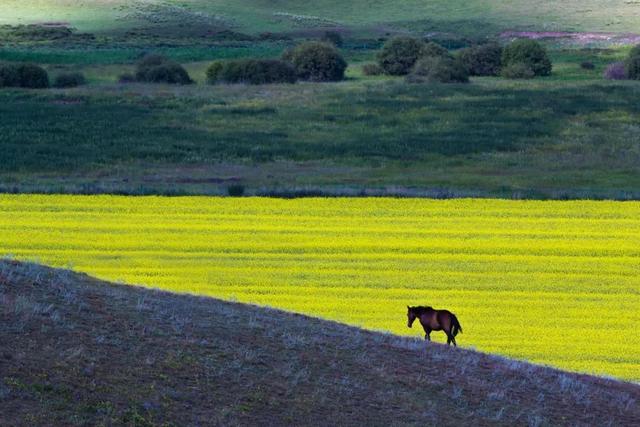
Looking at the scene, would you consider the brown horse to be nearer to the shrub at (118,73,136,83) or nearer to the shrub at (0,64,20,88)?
the shrub at (0,64,20,88)

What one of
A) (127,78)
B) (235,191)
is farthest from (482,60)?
(235,191)

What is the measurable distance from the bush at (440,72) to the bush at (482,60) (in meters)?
6.70

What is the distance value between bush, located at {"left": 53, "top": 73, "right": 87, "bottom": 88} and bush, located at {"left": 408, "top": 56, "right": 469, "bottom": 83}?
51.3 feet

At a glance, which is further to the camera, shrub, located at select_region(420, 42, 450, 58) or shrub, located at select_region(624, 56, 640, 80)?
shrub, located at select_region(420, 42, 450, 58)

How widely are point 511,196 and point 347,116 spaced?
767 inches

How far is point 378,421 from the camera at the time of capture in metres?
12.0

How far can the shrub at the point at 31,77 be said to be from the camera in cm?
6347

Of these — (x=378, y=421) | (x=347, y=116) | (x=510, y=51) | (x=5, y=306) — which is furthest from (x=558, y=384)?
(x=510, y=51)

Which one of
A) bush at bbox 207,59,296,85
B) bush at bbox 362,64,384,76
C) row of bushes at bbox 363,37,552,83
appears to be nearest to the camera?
bush at bbox 207,59,296,85

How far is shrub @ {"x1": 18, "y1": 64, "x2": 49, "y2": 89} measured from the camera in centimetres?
6347

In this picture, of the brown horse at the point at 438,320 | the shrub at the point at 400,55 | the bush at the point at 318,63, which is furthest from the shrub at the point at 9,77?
the brown horse at the point at 438,320

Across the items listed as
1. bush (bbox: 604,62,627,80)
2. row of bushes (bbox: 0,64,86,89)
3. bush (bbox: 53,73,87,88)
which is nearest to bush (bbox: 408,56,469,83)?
bush (bbox: 604,62,627,80)

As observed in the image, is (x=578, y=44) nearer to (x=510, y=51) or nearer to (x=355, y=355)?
(x=510, y=51)

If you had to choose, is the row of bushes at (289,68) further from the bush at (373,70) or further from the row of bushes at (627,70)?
→ the row of bushes at (627,70)
